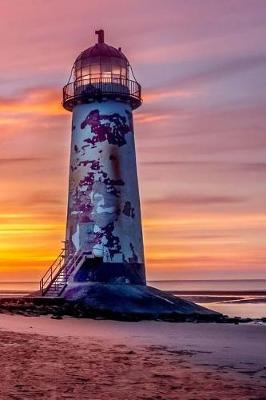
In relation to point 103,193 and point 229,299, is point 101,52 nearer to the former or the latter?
point 103,193

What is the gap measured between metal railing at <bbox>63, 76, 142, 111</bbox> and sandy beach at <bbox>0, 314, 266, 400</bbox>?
16819 millimetres

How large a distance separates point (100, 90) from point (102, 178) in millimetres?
4782

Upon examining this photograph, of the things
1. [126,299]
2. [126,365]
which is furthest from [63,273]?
[126,365]

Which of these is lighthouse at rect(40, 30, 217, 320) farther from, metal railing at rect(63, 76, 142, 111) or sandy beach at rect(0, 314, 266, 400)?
sandy beach at rect(0, 314, 266, 400)

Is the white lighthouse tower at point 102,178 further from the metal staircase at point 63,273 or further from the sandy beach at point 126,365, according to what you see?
the sandy beach at point 126,365

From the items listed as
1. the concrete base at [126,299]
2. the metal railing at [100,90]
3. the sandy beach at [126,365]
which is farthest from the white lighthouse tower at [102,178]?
the sandy beach at [126,365]

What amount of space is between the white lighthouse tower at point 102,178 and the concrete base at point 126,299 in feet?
3.24

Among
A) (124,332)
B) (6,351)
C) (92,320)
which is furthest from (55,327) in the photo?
(6,351)

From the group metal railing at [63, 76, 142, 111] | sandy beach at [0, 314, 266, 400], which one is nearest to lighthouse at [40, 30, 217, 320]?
metal railing at [63, 76, 142, 111]

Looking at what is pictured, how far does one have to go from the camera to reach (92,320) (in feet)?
71.7

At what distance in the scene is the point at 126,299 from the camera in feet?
90.9

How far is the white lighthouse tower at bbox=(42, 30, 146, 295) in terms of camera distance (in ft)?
98.2

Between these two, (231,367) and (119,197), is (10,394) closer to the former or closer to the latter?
(231,367)

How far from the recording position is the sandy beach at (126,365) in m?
7.82
